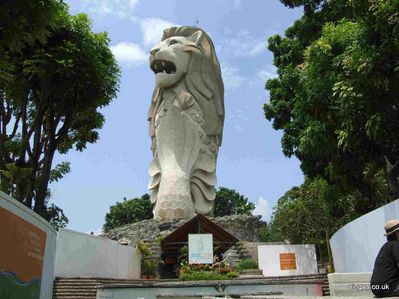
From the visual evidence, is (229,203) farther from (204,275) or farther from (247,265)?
(204,275)

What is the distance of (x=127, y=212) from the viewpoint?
2094 inches


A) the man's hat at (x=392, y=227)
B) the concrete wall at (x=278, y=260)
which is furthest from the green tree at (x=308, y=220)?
the man's hat at (x=392, y=227)

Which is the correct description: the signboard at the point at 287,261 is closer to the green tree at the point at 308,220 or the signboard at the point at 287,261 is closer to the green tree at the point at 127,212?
the green tree at the point at 308,220

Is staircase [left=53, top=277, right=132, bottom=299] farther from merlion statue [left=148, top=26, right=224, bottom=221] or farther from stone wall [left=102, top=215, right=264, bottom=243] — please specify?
merlion statue [left=148, top=26, right=224, bottom=221]

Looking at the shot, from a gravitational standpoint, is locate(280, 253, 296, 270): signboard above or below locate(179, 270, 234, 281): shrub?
above

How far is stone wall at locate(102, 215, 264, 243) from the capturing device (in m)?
23.4

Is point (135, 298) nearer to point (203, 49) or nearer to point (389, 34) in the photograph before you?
point (389, 34)

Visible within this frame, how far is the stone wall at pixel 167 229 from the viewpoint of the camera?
2344 centimetres

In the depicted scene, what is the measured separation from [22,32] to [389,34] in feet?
20.0

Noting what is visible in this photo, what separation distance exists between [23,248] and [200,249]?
12858mm

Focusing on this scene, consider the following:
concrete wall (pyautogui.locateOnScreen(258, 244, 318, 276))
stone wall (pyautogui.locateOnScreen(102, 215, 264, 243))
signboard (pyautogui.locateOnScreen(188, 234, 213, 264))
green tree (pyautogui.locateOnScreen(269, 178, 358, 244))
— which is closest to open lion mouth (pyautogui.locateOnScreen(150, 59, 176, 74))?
stone wall (pyautogui.locateOnScreen(102, 215, 264, 243))

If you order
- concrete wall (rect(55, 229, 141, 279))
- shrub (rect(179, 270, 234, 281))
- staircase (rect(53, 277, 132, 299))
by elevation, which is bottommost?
staircase (rect(53, 277, 132, 299))

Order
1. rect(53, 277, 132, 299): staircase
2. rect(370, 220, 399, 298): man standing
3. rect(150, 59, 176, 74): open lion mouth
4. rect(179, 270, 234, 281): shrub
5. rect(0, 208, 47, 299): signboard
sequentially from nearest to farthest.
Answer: rect(0, 208, 47, 299): signboard
rect(370, 220, 399, 298): man standing
rect(53, 277, 132, 299): staircase
rect(179, 270, 234, 281): shrub
rect(150, 59, 176, 74): open lion mouth

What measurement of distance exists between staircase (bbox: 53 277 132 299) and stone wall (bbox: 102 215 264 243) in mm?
8583
